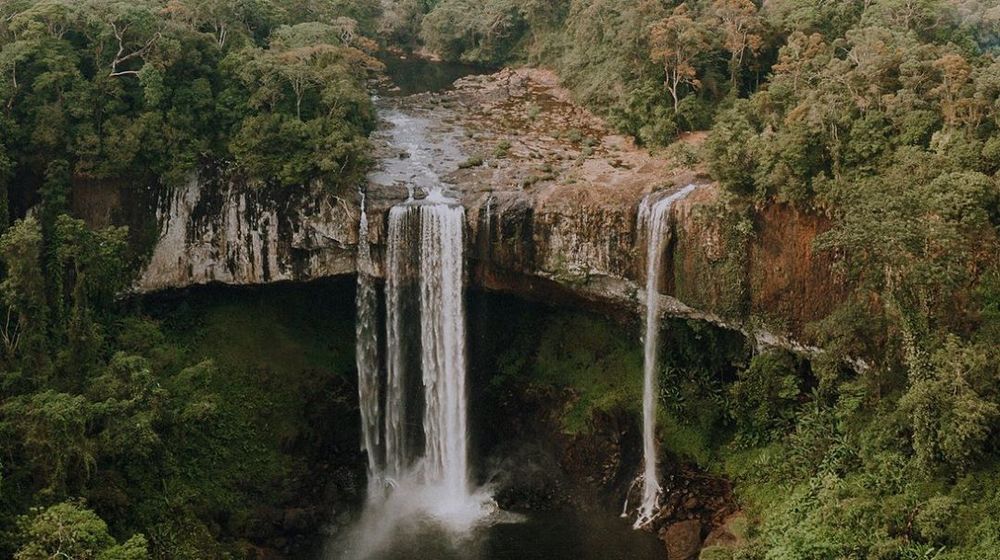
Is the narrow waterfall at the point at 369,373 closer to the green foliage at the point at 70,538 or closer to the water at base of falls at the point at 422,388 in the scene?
the water at base of falls at the point at 422,388

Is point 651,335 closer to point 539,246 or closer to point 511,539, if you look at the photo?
point 539,246

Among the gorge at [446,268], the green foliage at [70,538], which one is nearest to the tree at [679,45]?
the gorge at [446,268]

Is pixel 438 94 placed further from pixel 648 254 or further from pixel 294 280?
pixel 648 254

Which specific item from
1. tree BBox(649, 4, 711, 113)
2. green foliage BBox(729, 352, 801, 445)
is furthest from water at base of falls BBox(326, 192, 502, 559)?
tree BBox(649, 4, 711, 113)

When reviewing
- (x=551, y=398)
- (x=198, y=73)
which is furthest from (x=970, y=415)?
(x=198, y=73)

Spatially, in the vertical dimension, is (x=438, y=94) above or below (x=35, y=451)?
above
